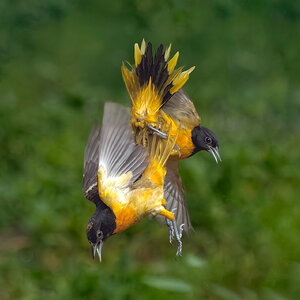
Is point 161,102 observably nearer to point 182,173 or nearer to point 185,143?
point 185,143

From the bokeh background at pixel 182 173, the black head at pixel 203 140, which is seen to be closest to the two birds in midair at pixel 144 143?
the black head at pixel 203 140

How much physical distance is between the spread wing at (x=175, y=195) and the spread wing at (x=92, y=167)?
0.31 feet

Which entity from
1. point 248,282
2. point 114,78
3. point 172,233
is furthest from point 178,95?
point 114,78

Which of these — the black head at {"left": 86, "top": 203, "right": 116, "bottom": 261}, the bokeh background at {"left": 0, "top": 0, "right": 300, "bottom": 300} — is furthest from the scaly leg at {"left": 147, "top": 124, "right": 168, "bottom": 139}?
the bokeh background at {"left": 0, "top": 0, "right": 300, "bottom": 300}

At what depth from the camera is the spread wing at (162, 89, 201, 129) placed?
63cm

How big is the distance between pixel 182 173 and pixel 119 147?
4970 mm

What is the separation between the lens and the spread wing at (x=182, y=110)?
63 cm

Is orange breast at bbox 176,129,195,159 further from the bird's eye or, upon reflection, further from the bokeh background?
the bokeh background

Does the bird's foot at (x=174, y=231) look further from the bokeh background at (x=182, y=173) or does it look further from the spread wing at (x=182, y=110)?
the bokeh background at (x=182, y=173)

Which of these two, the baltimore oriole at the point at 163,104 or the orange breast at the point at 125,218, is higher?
the baltimore oriole at the point at 163,104

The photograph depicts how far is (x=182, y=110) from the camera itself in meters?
0.65

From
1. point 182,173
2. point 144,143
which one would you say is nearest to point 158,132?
point 144,143

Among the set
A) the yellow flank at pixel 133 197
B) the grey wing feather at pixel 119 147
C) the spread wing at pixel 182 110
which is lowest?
the yellow flank at pixel 133 197

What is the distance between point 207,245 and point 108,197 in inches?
211
